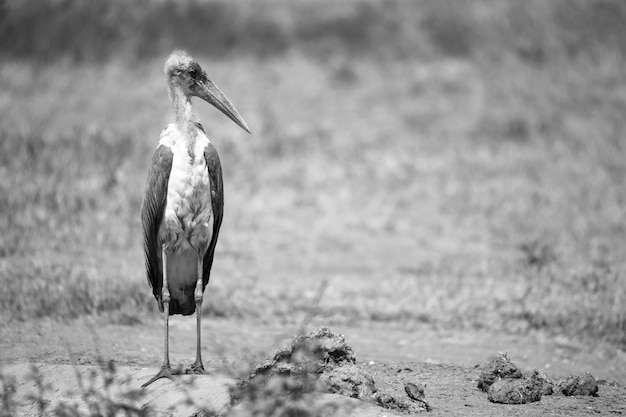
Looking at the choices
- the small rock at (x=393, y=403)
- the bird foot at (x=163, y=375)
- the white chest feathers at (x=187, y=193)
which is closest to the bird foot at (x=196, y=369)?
the bird foot at (x=163, y=375)

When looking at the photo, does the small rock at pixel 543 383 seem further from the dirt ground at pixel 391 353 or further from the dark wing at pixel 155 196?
the dark wing at pixel 155 196

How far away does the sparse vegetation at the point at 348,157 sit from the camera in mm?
6742

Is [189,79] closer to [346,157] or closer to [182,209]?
[182,209]

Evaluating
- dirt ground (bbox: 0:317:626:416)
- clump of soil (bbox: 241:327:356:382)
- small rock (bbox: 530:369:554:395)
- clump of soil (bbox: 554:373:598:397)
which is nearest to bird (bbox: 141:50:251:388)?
dirt ground (bbox: 0:317:626:416)

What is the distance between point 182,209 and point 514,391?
1.79 m

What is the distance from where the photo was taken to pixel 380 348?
5.70 m

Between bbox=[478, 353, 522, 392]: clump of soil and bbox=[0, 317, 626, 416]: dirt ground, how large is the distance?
76 mm

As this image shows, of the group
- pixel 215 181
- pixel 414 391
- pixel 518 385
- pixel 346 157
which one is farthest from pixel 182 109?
pixel 346 157

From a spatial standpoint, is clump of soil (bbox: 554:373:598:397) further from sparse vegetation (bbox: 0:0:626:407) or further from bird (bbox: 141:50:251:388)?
sparse vegetation (bbox: 0:0:626:407)

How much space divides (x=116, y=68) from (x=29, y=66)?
1.20 m

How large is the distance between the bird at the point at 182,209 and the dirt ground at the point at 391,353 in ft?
1.19

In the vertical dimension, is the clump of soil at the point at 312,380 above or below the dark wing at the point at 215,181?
below

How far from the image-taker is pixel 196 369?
426 centimetres

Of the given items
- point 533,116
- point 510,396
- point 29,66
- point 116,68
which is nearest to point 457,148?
A: point 533,116
